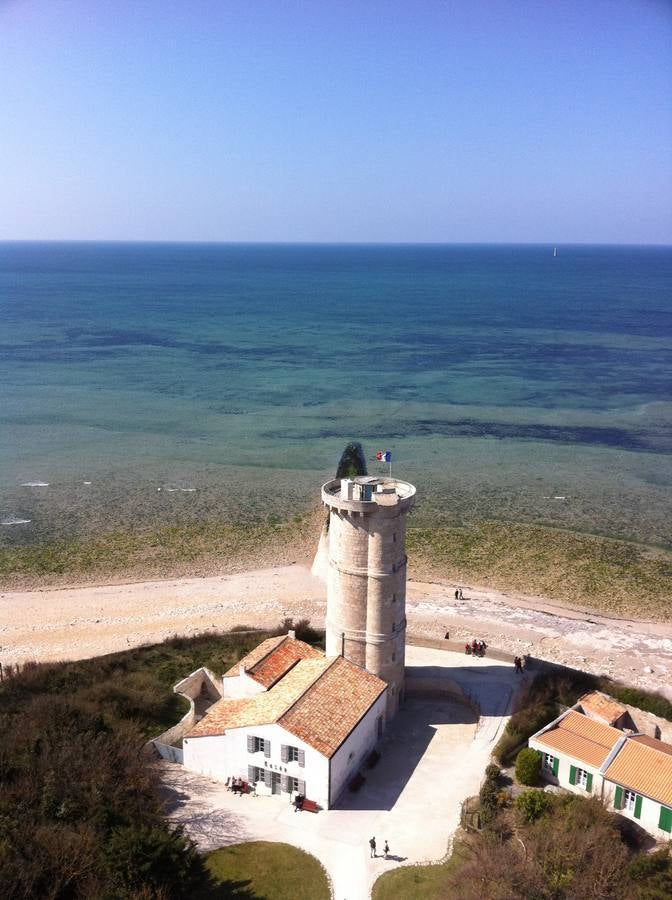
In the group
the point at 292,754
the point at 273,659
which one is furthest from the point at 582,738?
the point at 273,659

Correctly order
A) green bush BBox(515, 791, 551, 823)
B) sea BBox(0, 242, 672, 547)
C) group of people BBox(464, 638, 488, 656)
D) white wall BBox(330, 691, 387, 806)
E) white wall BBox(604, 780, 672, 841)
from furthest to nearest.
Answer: sea BBox(0, 242, 672, 547) < group of people BBox(464, 638, 488, 656) < white wall BBox(330, 691, 387, 806) < green bush BBox(515, 791, 551, 823) < white wall BBox(604, 780, 672, 841)

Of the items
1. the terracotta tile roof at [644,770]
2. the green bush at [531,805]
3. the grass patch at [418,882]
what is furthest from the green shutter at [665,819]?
the grass patch at [418,882]

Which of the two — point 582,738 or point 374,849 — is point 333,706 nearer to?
point 374,849

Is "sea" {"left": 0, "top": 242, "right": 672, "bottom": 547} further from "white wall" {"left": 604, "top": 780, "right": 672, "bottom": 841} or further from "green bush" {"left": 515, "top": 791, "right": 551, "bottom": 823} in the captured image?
"green bush" {"left": 515, "top": 791, "right": 551, "bottom": 823}

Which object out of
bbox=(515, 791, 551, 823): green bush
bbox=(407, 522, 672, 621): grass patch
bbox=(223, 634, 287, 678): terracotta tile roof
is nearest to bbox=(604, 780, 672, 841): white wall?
bbox=(515, 791, 551, 823): green bush

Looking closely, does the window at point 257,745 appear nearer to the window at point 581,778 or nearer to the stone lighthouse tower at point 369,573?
the stone lighthouse tower at point 369,573
